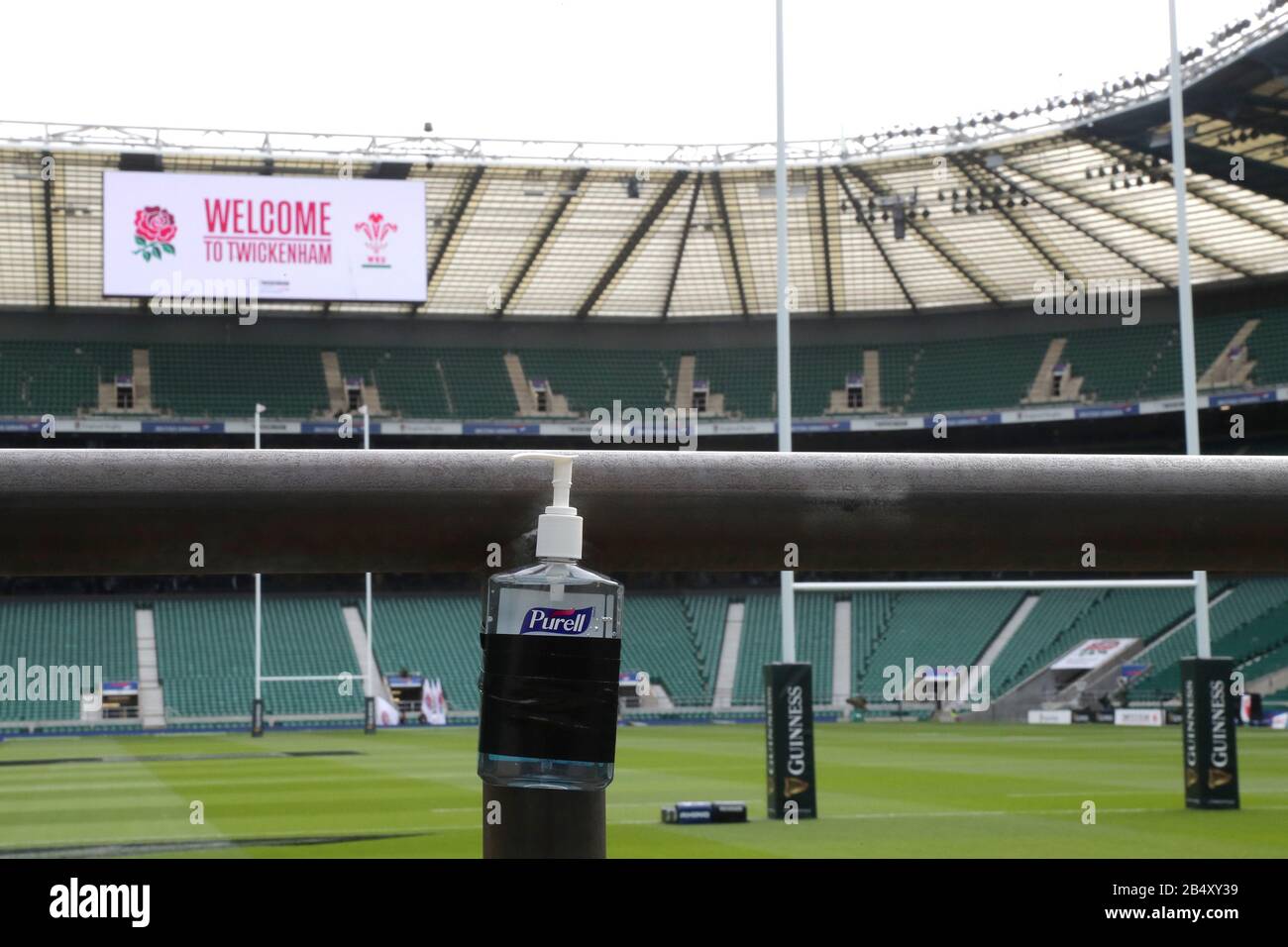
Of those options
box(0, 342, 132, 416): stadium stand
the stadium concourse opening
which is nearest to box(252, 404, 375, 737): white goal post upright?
the stadium concourse opening

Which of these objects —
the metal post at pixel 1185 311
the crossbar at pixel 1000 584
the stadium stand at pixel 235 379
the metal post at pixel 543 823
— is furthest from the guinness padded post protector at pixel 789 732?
the stadium stand at pixel 235 379

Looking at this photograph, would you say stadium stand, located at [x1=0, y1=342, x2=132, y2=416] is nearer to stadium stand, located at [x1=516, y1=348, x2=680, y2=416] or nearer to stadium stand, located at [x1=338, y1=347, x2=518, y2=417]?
stadium stand, located at [x1=338, y1=347, x2=518, y2=417]

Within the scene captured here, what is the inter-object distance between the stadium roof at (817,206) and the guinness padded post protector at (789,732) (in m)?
28.7

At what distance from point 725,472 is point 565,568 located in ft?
1.12

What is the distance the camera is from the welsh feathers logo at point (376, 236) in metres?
47.4

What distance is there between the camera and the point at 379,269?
156 ft

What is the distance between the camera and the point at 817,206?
5112 cm

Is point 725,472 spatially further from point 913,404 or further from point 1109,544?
point 913,404

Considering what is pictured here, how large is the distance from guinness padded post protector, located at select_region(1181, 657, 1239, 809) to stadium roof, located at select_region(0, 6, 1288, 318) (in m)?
26.0

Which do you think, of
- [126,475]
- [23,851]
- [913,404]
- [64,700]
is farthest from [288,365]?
[126,475]

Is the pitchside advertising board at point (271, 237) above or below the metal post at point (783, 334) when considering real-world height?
above

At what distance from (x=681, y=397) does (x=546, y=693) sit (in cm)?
5595

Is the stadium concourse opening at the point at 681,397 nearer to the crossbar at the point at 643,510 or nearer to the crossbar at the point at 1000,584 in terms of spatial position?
the crossbar at the point at 1000,584

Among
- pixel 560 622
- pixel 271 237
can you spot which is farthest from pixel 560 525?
pixel 271 237
